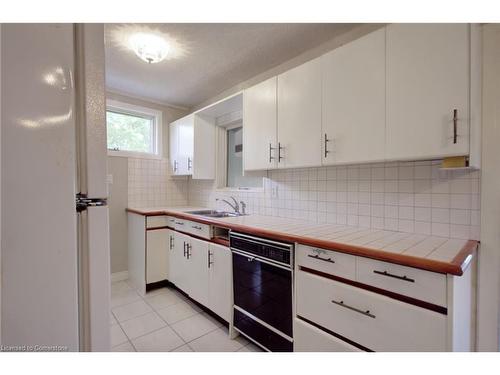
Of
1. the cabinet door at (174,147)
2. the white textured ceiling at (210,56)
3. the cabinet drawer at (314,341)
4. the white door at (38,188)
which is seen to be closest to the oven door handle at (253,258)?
the cabinet drawer at (314,341)

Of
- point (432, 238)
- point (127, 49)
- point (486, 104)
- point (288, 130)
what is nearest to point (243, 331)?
point (432, 238)

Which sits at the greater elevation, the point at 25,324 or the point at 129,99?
the point at 129,99

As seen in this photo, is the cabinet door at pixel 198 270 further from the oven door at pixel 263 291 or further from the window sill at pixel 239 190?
the window sill at pixel 239 190

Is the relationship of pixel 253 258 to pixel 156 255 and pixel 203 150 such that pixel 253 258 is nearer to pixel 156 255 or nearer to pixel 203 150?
pixel 156 255

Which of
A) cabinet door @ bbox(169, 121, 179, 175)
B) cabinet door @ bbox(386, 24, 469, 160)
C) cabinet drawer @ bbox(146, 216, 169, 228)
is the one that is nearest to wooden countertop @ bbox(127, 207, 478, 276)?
cabinet door @ bbox(386, 24, 469, 160)

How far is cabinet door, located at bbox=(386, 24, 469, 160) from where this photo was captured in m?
1.10

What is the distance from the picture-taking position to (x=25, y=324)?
1.45 feet

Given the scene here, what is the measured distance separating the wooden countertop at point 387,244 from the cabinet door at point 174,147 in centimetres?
172

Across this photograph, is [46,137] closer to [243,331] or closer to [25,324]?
[25,324]

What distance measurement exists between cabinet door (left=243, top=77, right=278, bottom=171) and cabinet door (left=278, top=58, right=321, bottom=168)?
0.07 metres

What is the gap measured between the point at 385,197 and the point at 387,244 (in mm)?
492

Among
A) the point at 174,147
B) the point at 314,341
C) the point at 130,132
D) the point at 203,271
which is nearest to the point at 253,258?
the point at 314,341

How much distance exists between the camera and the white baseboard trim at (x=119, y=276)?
2.90 m
